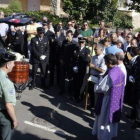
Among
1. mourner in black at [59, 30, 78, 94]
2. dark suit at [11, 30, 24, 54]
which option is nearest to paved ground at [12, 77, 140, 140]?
mourner in black at [59, 30, 78, 94]

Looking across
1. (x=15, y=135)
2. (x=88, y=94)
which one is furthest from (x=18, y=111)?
(x=88, y=94)

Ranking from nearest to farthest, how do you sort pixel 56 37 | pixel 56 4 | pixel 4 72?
pixel 4 72 < pixel 56 37 < pixel 56 4

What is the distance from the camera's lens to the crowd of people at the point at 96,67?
599 cm

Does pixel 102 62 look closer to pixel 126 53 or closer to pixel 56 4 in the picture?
pixel 126 53

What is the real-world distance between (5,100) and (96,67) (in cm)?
365

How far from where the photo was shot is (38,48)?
9414 millimetres

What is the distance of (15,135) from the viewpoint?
6457mm

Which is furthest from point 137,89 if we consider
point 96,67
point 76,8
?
point 76,8

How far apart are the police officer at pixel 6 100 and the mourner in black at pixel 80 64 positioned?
13.0ft

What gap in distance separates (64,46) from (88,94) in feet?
5.15

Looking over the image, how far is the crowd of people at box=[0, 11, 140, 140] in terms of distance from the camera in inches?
236

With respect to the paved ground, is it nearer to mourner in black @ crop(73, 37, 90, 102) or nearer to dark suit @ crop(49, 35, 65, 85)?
mourner in black @ crop(73, 37, 90, 102)

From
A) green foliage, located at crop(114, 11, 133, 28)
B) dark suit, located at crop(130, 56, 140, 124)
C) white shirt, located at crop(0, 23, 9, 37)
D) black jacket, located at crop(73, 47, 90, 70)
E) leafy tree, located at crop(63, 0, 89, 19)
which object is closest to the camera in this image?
dark suit, located at crop(130, 56, 140, 124)

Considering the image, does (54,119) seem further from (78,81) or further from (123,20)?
(123,20)
